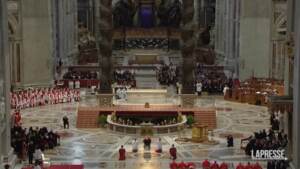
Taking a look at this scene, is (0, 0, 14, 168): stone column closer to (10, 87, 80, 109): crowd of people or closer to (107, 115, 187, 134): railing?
(107, 115, 187, 134): railing

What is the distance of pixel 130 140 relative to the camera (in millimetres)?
32312

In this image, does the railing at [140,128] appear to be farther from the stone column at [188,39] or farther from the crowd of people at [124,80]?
the crowd of people at [124,80]

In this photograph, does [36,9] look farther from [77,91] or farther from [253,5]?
[253,5]

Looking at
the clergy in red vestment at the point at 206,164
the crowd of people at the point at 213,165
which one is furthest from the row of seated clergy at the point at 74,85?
the clergy in red vestment at the point at 206,164

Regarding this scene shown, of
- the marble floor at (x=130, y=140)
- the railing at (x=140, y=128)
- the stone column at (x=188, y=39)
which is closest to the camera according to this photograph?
the marble floor at (x=130, y=140)

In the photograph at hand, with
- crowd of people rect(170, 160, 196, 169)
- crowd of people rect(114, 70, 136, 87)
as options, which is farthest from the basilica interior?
crowd of people rect(114, 70, 136, 87)

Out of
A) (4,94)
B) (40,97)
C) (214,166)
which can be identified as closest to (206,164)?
(214,166)

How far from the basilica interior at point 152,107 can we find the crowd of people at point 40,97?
0.07m

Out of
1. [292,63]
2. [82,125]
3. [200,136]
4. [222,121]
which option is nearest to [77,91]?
[82,125]

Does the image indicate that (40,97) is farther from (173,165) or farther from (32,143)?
(173,165)

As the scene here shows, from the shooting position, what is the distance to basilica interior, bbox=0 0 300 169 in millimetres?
26691

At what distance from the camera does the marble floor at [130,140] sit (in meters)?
28.1

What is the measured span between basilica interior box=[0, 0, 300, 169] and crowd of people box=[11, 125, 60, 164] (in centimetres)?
5

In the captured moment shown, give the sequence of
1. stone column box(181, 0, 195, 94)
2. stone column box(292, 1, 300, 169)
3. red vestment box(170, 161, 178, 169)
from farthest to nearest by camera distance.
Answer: stone column box(181, 0, 195, 94) → red vestment box(170, 161, 178, 169) → stone column box(292, 1, 300, 169)
